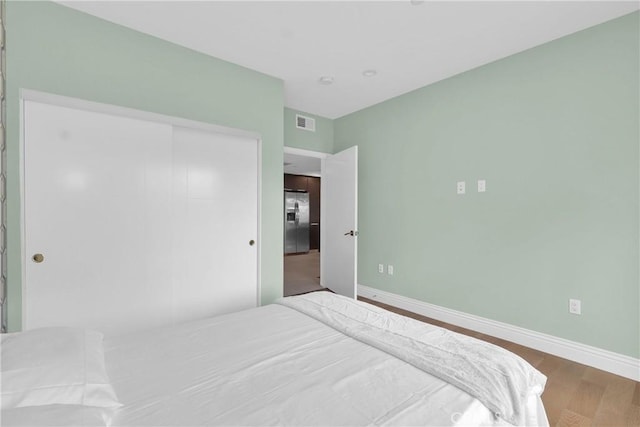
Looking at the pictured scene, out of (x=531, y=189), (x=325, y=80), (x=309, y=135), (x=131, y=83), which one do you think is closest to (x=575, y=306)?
(x=531, y=189)

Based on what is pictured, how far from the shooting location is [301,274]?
5539 mm

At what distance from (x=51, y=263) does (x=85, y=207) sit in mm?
418

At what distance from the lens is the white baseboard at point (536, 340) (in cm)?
221

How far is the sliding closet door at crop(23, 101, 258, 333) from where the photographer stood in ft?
6.68

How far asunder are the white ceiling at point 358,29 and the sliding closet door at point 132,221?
0.74 metres

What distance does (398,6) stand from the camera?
209 cm

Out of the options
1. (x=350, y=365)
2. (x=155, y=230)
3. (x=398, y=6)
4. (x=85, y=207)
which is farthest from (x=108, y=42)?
(x=350, y=365)

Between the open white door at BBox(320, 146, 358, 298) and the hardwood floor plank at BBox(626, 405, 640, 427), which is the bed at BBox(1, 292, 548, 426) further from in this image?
the open white door at BBox(320, 146, 358, 298)

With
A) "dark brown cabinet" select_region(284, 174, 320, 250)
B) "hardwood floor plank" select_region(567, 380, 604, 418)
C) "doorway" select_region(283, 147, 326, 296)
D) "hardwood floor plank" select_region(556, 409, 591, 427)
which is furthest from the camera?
"dark brown cabinet" select_region(284, 174, 320, 250)

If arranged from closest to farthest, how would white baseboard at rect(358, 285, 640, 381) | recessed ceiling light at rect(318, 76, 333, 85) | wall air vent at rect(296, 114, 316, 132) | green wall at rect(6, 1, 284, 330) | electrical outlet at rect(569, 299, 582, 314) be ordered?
green wall at rect(6, 1, 284, 330) < white baseboard at rect(358, 285, 640, 381) < electrical outlet at rect(569, 299, 582, 314) < recessed ceiling light at rect(318, 76, 333, 85) < wall air vent at rect(296, 114, 316, 132)

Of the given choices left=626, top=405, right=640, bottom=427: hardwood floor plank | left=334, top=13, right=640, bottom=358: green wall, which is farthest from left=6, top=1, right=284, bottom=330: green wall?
left=626, top=405, right=640, bottom=427: hardwood floor plank

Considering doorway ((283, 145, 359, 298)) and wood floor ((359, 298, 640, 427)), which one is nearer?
wood floor ((359, 298, 640, 427))

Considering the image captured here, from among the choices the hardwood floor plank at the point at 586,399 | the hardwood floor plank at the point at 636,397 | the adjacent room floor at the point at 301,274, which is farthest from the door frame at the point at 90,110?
the hardwood floor plank at the point at 636,397

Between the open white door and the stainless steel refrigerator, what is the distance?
3598 millimetres
